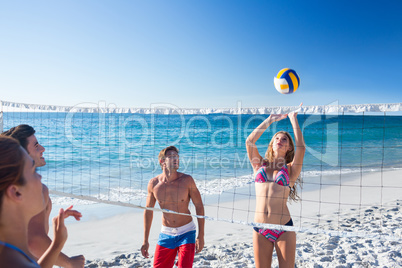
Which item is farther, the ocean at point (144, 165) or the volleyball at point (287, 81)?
the ocean at point (144, 165)

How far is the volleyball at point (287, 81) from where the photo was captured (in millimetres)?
3750

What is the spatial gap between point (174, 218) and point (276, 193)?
108cm

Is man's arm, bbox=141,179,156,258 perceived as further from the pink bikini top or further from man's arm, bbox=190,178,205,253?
the pink bikini top

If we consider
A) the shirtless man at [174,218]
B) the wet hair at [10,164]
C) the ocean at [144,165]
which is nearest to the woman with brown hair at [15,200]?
the wet hair at [10,164]

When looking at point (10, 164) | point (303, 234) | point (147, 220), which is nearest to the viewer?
point (10, 164)

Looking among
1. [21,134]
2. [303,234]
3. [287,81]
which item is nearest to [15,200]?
[21,134]

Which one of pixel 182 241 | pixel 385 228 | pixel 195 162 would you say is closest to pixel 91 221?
pixel 182 241

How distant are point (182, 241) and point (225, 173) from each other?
7686 millimetres

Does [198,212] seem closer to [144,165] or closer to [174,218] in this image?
[174,218]

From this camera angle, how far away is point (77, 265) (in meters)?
1.61

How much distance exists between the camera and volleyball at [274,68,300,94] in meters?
3.75

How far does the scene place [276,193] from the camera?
268 centimetres

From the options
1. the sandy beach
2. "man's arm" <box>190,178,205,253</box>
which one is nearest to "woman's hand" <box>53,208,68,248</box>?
"man's arm" <box>190,178,205,253</box>

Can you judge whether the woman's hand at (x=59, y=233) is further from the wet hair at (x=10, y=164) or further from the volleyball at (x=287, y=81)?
the volleyball at (x=287, y=81)
